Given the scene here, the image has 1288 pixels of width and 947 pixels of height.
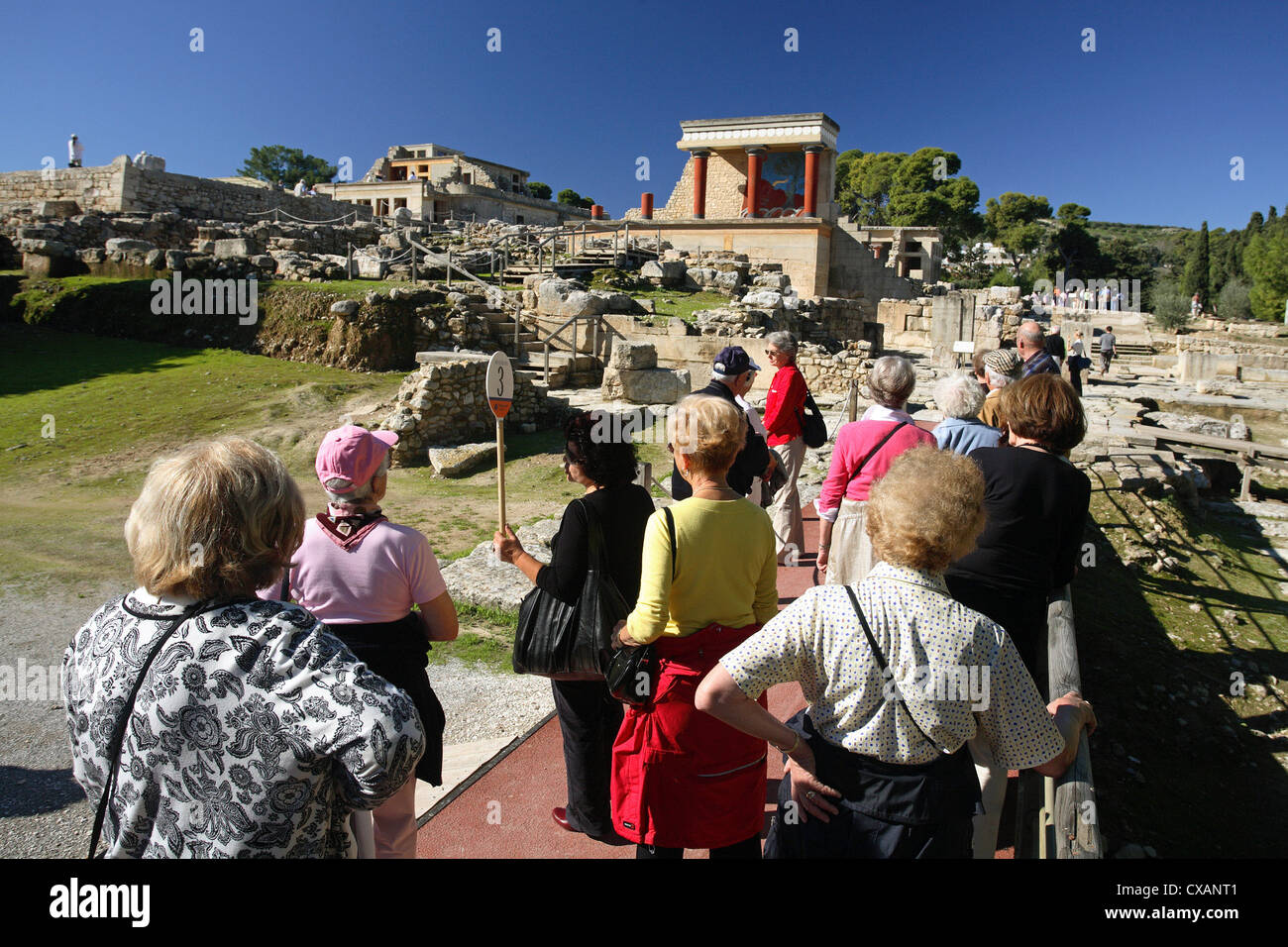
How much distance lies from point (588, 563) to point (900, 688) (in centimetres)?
132

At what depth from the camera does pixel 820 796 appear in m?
2.16

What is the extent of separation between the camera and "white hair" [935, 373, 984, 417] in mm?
4551

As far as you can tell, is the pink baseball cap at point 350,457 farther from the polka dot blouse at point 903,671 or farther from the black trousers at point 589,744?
the polka dot blouse at point 903,671

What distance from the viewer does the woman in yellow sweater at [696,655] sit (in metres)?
2.50

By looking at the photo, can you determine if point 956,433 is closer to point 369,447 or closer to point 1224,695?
point 369,447

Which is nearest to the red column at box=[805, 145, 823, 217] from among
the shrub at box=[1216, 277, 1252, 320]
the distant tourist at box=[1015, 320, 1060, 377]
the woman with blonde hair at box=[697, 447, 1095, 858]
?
Result: the shrub at box=[1216, 277, 1252, 320]

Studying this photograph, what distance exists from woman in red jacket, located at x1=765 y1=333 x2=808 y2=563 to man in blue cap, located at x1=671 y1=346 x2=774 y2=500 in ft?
1.88

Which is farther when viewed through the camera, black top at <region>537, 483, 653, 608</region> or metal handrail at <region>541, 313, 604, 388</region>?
metal handrail at <region>541, 313, 604, 388</region>

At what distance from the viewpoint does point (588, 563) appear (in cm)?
301

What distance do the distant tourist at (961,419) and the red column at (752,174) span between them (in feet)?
109

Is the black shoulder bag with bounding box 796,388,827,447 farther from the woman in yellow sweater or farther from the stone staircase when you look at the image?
the stone staircase

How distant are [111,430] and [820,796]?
12189 millimetres
